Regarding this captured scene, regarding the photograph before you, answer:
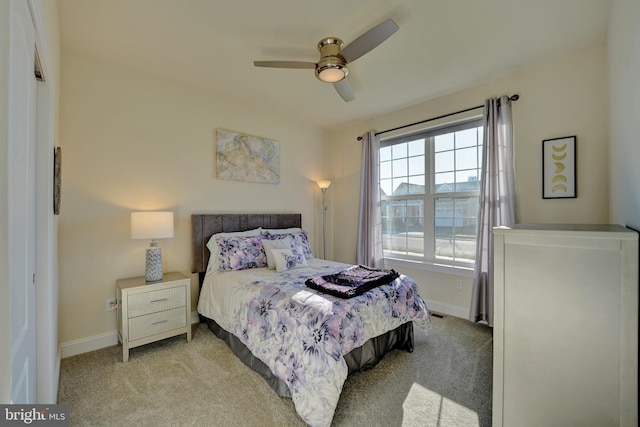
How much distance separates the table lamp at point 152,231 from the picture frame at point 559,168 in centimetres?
363

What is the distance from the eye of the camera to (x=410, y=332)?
8.32 ft

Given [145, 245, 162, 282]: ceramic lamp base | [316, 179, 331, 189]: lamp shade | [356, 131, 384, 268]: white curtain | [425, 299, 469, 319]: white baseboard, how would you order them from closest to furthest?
1. [145, 245, 162, 282]: ceramic lamp base
2. [425, 299, 469, 319]: white baseboard
3. [356, 131, 384, 268]: white curtain
4. [316, 179, 331, 189]: lamp shade

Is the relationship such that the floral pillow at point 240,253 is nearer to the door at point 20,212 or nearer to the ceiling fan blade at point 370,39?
the door at point 20,212

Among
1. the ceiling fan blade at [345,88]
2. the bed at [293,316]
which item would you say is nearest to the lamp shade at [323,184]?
the bed at [293,316]

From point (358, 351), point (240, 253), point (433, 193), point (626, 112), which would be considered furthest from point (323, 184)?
point (626, 112)

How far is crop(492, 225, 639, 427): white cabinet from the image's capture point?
988mm

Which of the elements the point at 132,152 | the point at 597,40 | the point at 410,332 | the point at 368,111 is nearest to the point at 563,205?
the point at 597,40

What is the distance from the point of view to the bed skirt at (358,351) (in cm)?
202

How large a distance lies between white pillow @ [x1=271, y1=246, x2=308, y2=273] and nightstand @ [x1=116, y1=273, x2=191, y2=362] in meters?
0.88

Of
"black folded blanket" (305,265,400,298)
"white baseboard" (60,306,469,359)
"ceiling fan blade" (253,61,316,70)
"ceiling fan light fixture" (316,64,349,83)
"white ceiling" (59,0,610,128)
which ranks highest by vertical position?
"white ceiling" (59,0,610,128)

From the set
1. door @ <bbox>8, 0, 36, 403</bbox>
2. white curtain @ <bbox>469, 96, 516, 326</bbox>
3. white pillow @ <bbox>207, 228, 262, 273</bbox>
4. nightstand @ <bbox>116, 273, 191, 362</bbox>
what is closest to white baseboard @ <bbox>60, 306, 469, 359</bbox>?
nightstand @ <bbox>116, 273, 191, 362</bbox>

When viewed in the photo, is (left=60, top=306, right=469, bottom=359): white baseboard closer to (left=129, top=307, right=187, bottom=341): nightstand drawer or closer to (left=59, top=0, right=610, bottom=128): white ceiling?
(left=129, top=307, right=187, bottom=341): nightstand drawer

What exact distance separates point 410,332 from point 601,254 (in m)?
1.79

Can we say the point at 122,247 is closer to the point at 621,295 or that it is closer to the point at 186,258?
the point at 186,258
